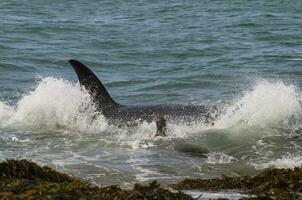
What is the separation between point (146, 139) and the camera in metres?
11.1

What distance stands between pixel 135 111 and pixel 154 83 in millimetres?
5097

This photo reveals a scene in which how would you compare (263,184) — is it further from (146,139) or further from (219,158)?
(146,139)

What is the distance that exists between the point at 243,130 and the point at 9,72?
8933 mm

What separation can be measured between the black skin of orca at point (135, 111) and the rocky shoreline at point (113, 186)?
421 cm

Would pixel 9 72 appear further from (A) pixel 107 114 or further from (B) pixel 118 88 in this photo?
(A) pixel 107 114

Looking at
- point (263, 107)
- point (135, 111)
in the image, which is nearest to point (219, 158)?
point (135, 111)

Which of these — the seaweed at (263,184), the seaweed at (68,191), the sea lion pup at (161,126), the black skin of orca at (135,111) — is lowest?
the seaweed at (263,184)

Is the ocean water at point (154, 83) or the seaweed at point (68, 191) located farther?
the ocean water at point (154, 83)

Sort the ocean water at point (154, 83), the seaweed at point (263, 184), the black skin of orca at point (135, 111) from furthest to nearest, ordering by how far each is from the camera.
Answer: the black skin of orca at point (135, 111) → the ocean water at point (154, 83) → the seaweed at point (263, 184)

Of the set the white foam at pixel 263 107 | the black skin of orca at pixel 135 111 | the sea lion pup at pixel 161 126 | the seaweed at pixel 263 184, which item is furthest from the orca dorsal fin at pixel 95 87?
the seaweed at pixel 263 184

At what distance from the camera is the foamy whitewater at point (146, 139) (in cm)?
917

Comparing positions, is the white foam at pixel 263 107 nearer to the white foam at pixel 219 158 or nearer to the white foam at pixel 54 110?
the white foam at pixel 219 158

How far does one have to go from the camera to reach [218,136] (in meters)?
11.6

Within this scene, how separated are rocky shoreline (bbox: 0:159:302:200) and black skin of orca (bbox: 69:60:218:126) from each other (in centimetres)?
421
